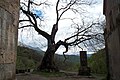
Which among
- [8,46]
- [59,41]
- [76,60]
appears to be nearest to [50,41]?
[59,41]

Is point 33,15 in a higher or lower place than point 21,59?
higher

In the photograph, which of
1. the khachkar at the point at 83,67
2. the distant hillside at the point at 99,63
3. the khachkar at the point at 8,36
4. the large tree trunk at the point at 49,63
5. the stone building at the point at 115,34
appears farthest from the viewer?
the distant hillside at the point at 99,63

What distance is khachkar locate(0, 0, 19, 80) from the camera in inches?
250

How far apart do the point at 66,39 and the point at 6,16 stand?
17.6 metres

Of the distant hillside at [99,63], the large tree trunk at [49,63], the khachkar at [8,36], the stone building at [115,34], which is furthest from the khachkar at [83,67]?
the khachkar at [8,36]

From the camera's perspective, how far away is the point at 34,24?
23328 millimetres

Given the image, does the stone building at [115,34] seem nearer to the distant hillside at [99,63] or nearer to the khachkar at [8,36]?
the khachkar at [8,36]

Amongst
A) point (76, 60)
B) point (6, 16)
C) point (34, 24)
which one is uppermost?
point (34, 24)

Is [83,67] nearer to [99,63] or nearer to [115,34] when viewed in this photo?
[99,63]

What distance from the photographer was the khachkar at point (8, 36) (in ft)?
20.8

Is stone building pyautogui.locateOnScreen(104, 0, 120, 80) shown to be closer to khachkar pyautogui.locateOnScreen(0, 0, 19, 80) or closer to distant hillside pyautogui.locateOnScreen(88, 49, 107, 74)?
khachkar pyautogui.locateOnScreen(0, 0, 19, 80)

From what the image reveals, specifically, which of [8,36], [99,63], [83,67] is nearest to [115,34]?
[8,36]

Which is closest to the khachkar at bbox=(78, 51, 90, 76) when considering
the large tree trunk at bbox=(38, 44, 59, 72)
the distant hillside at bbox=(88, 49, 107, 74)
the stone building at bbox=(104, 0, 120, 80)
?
the distant hillside at bbox=(88, 49, 107, 74)

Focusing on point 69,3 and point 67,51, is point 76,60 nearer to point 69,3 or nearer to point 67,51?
point 67,51
